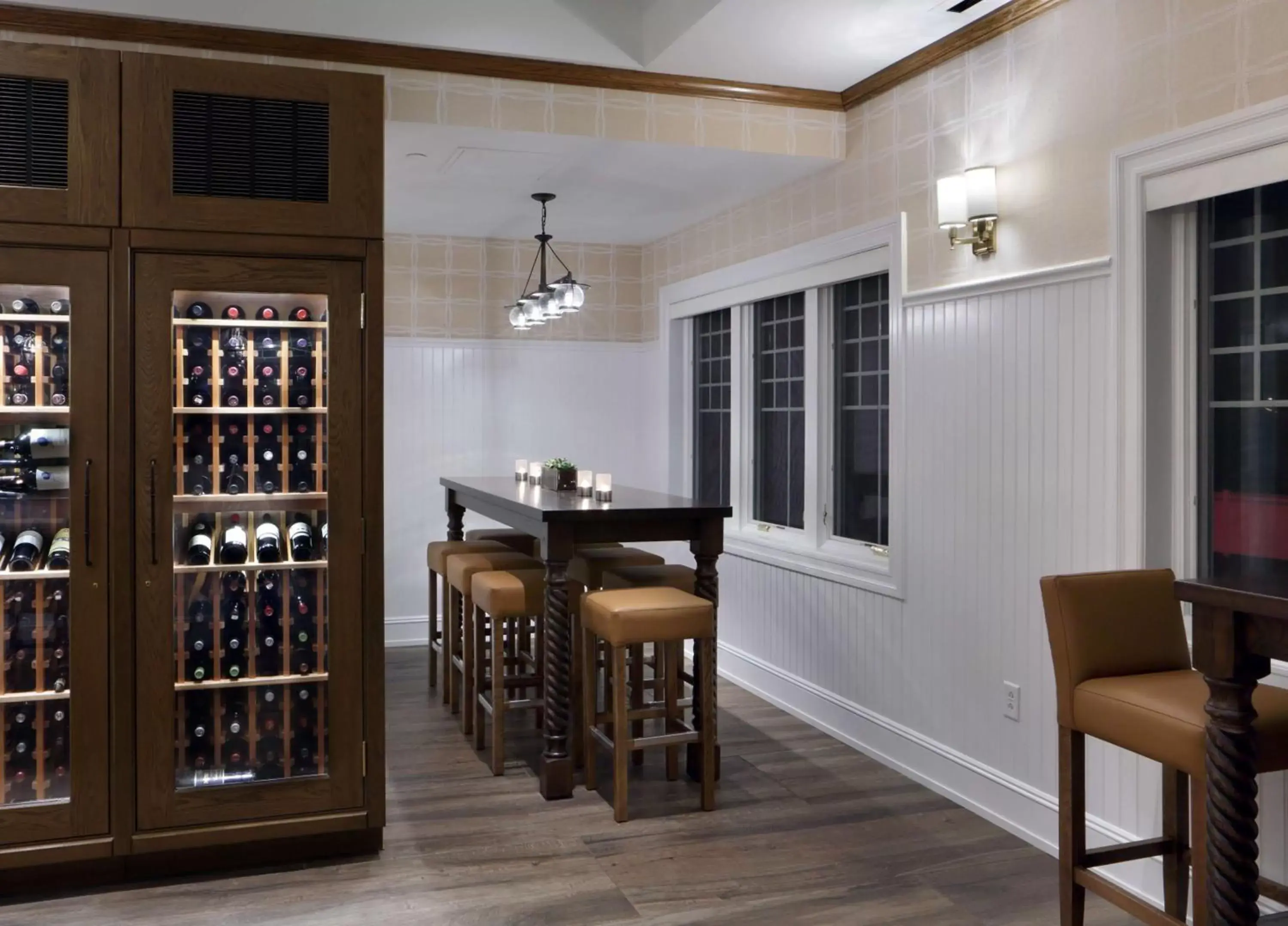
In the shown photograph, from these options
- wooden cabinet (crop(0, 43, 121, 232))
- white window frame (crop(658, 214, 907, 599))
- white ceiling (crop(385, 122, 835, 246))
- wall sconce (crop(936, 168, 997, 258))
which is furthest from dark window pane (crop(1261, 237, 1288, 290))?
wooden cabinet (crop(0, 43, 121, 232))

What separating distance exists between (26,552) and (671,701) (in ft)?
7.36

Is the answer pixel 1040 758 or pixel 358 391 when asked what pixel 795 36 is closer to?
pixel 358 391

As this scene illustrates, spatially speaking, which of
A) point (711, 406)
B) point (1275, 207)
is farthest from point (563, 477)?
point (1275, 207)

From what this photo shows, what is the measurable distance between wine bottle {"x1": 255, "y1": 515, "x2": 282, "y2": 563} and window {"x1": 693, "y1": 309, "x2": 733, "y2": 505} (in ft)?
9.99

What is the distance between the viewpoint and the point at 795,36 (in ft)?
12.3

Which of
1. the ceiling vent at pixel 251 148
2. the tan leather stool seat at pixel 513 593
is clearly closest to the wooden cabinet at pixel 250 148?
the ceiling vent at pixel 251 148

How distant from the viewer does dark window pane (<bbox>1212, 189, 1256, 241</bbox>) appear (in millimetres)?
2807

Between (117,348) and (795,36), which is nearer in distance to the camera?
(117,348)

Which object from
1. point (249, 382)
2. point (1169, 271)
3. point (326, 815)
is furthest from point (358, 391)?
point (1169, 271)

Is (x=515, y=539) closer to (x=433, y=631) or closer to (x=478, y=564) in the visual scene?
(x=433, y=631)

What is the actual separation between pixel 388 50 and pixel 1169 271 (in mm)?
2720

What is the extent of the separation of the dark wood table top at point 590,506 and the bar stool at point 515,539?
1.46 feet

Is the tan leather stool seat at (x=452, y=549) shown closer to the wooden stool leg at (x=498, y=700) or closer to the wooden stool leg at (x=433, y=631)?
the wooden stool leg at (x=433, y=631)

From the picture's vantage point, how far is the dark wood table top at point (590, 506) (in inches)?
150
